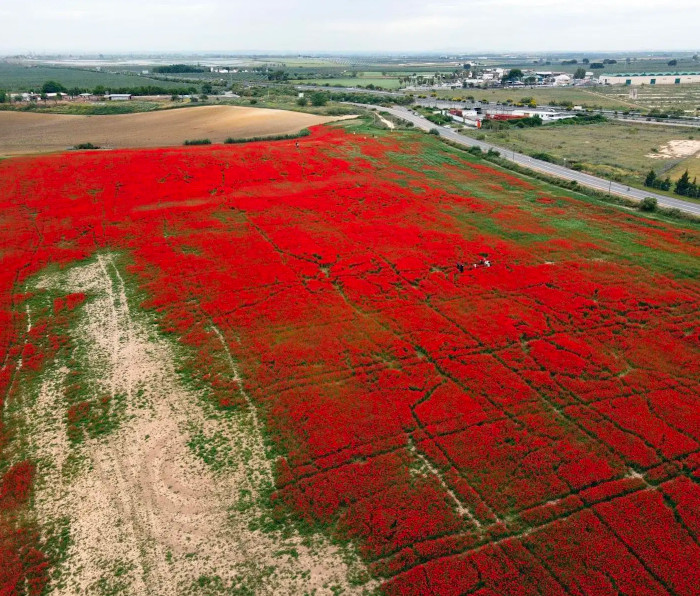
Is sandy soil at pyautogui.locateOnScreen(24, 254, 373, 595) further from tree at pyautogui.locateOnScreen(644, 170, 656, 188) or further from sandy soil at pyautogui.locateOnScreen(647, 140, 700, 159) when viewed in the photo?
sandy soil at pyautogui.locateOnScreen(647, 140, 700, 159)

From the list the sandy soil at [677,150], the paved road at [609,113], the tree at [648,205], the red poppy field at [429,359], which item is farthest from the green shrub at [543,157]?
the paved road at [609,113]

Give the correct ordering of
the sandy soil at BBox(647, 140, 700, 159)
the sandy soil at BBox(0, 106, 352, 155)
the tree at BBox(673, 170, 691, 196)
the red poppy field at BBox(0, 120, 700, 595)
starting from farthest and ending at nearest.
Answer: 1. the sandy soil at BBox(0, 106, 352, 155)
2. the sandy soil at BBox(647, 140, 700, 159)
3. the tree at BBox(673, 170, 691, 196)
4. the red poppy field at BBox(0, 120, 700, 595)

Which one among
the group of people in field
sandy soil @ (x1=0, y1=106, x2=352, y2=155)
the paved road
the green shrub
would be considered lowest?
the group of people in field

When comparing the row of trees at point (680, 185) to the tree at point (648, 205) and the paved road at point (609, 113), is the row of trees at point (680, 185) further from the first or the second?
the paved road at point (609, 113)

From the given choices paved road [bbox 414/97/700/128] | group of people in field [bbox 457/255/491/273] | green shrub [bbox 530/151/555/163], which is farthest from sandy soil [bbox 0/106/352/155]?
group of people in field [bbox 457/255/491/273]

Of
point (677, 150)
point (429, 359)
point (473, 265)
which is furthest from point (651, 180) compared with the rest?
point (429, 359)

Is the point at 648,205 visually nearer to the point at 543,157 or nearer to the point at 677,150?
the point at 543,157

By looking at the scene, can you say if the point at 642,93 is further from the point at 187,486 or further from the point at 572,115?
the point at 187,486

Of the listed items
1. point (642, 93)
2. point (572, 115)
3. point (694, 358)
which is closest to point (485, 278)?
point (694, 358)

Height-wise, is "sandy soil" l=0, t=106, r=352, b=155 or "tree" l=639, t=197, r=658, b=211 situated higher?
"sandy soil" l=0, t=106, r=352, b=155
